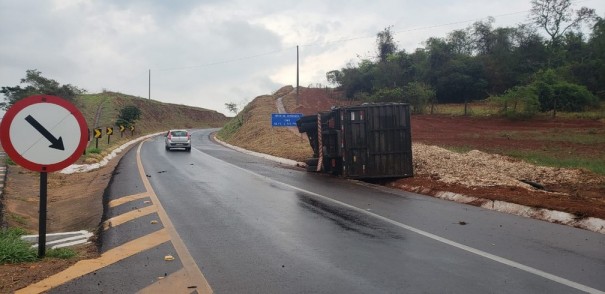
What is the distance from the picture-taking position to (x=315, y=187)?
1407 centimetres

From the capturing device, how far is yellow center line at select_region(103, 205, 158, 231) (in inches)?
333

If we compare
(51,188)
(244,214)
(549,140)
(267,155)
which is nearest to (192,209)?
(244,214)

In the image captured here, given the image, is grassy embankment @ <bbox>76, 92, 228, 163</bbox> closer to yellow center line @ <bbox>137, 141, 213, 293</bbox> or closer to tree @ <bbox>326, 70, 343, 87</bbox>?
tree @ <bbox>326, 70, 343, 87</bbox>

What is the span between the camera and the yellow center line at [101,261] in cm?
501

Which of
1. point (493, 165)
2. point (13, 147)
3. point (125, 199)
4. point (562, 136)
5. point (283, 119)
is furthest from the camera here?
point (283, 119)

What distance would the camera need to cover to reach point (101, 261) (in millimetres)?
6039

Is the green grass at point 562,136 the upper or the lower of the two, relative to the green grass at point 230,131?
lower

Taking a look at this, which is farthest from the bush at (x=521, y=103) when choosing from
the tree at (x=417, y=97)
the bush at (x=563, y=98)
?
the tree at (x=417, y=97)

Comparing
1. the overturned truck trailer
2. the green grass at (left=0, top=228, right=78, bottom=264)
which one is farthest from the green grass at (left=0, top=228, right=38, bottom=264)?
the overturned truck trailer

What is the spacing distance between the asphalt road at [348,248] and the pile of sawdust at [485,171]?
349 centimetres

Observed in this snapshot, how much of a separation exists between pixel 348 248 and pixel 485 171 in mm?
10749

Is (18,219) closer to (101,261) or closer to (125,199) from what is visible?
(125,199)

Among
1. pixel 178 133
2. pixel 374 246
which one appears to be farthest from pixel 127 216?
pixel 178 133

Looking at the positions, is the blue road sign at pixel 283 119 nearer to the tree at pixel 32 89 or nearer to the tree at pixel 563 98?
the tree at pixel 563 98
